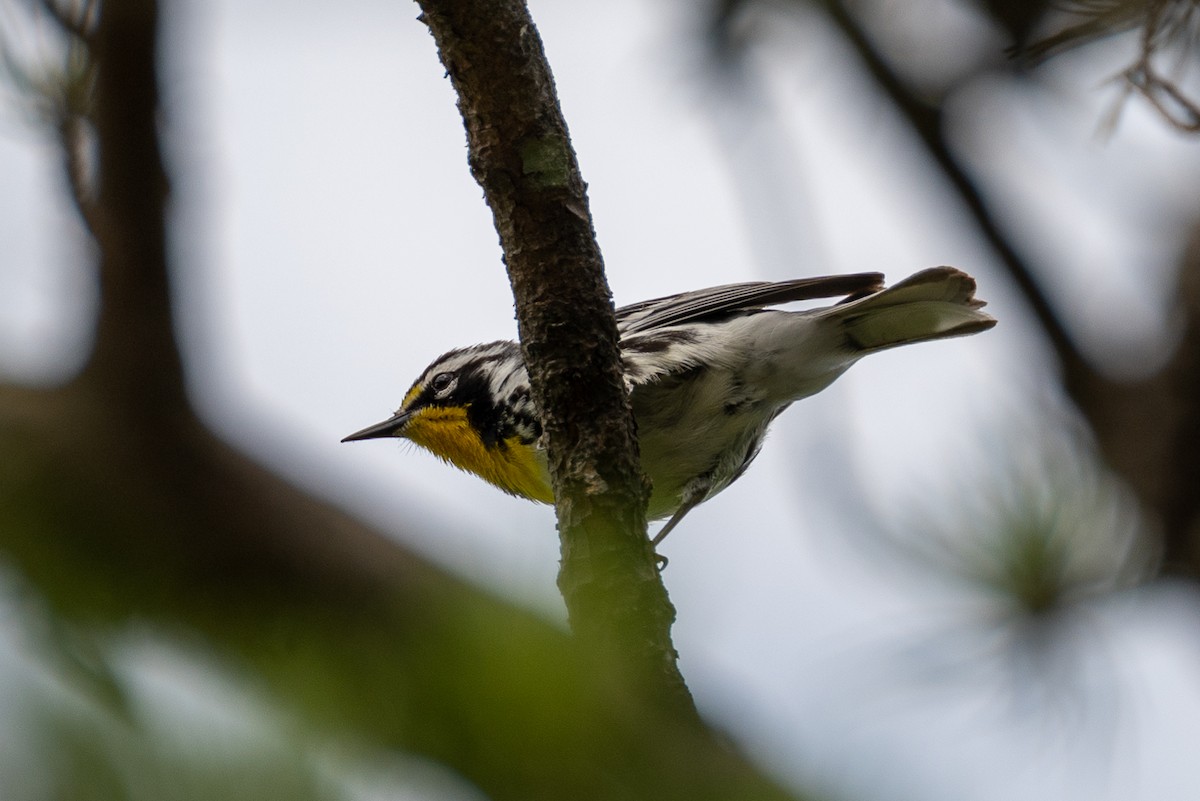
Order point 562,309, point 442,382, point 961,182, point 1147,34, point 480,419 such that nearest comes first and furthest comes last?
point 562,309 < point 1147,34 < point 961,182 < point 480,419 < point 442,382

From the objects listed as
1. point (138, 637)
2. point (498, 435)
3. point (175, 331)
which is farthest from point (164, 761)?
point (498, 435)

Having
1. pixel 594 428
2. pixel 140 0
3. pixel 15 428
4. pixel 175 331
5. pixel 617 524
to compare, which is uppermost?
pixel 140 0

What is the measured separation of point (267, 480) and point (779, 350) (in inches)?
73.0

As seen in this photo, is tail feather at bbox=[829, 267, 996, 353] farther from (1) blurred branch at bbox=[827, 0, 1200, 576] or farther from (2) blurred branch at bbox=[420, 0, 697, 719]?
(2) blurred branch at bbox=[420, 0, 697, 719]

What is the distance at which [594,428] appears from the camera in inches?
94.1

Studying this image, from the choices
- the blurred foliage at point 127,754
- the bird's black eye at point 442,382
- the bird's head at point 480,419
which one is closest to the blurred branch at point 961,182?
the bird's head at point 480,419

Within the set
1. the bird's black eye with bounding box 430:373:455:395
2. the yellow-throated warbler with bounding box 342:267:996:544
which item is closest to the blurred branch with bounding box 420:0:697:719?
the yellow-throated warbler with bounding box 342:267:996:544

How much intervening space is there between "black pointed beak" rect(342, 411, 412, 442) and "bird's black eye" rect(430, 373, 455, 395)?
0.17 metres

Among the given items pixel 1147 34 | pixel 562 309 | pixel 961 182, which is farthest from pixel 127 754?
pixel 961 182

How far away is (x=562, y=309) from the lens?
2.35 metres

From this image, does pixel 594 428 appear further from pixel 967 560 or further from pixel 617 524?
pixel 967 560

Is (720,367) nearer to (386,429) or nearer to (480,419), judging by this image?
(480,419)

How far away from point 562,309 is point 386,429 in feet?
8.62

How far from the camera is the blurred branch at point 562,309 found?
7.13 ft
